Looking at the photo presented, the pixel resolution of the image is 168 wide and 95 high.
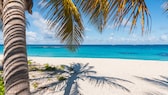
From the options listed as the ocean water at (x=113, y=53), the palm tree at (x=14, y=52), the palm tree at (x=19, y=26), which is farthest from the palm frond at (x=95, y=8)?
the ocean water at (x=113, y=53)

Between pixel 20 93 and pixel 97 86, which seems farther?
pixel 97 86

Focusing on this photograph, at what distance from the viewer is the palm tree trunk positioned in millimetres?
2035

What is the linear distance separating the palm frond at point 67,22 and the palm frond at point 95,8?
0.75m

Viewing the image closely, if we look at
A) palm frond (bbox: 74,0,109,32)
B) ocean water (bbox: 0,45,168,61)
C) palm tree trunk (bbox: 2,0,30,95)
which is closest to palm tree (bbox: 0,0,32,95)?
palm tree trunk (bbox: 2,0,30,95)

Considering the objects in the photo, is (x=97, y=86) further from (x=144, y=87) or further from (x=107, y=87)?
(x=144, y=87)

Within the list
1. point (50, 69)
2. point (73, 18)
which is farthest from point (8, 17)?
point (50, 69)

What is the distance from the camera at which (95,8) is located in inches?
156

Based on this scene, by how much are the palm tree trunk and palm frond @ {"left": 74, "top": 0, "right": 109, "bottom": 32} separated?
3.67 ft

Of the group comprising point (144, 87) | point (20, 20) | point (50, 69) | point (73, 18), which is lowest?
point (144, 87)

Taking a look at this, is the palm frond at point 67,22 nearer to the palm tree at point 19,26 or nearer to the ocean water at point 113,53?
the palm tree at point 19,26

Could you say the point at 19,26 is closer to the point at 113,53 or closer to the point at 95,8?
the point at 95,8

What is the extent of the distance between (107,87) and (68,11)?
275cm

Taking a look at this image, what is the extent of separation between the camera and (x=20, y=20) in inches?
88.2

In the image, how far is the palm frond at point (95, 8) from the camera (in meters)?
3.16
